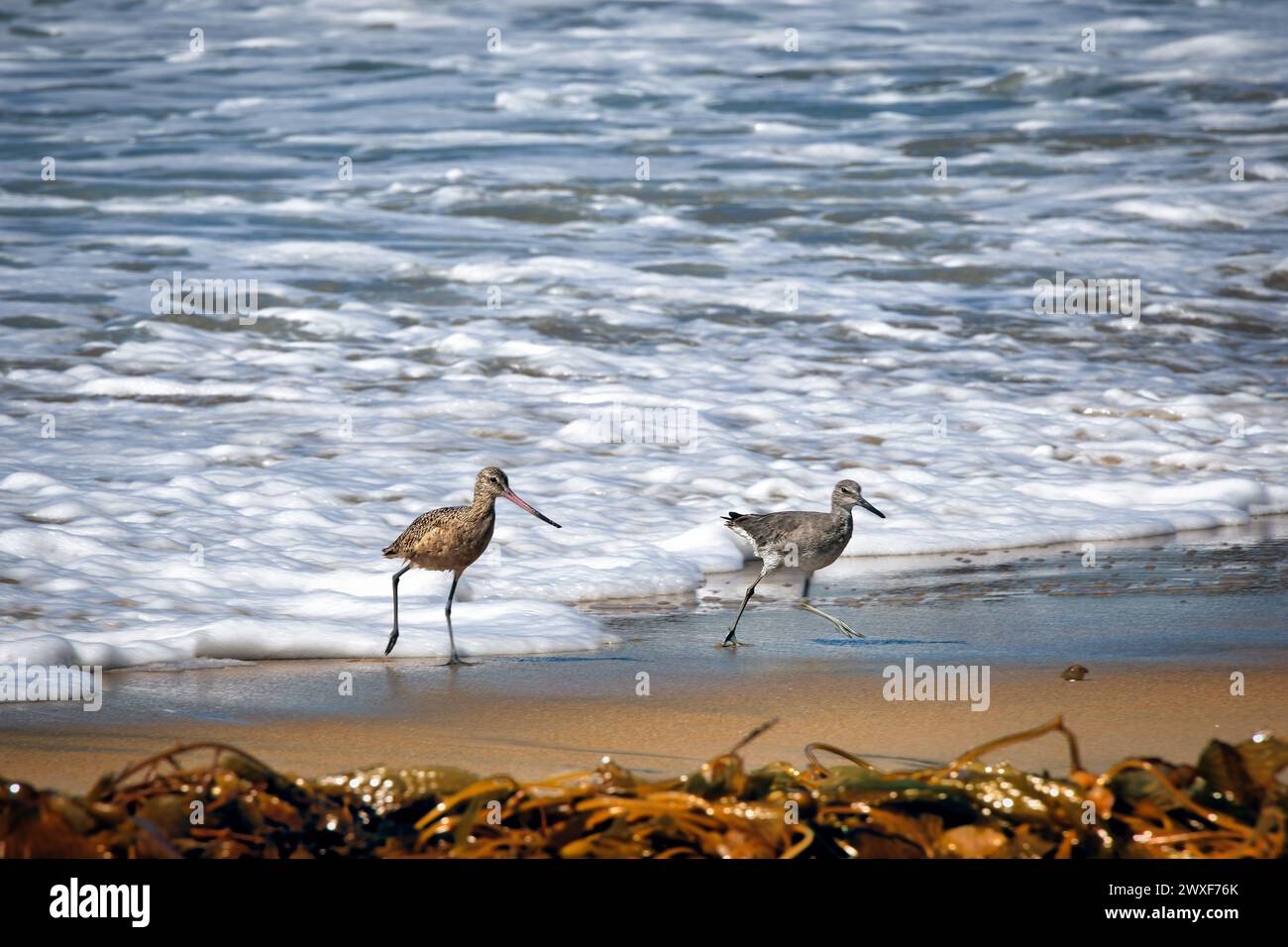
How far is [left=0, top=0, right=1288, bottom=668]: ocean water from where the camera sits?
259 inches

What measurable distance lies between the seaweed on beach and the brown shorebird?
264 cm

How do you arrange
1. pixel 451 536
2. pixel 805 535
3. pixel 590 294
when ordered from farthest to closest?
pixel 590 294 → pixel 805 535 → pixel 451 536

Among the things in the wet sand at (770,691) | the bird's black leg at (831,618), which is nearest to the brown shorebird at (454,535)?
the wet sand at (770,691)

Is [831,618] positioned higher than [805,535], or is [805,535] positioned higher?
[805,535]

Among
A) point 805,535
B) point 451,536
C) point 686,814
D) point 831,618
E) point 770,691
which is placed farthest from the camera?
point 805,535

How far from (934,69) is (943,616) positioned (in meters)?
15.0

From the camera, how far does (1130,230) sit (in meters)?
13.4

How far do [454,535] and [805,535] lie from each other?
137 centimetres

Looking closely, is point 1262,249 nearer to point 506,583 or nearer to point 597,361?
point 597,361

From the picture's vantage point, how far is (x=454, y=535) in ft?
18.3

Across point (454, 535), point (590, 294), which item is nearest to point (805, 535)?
point (454, 535)

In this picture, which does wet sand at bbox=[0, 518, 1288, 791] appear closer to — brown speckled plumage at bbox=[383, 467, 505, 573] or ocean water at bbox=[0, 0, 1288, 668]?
ocean water at bbox=[0, 0, 1288, 668]

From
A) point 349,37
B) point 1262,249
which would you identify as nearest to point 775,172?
point 1262,249

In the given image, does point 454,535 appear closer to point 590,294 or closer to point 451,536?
point 451,536
